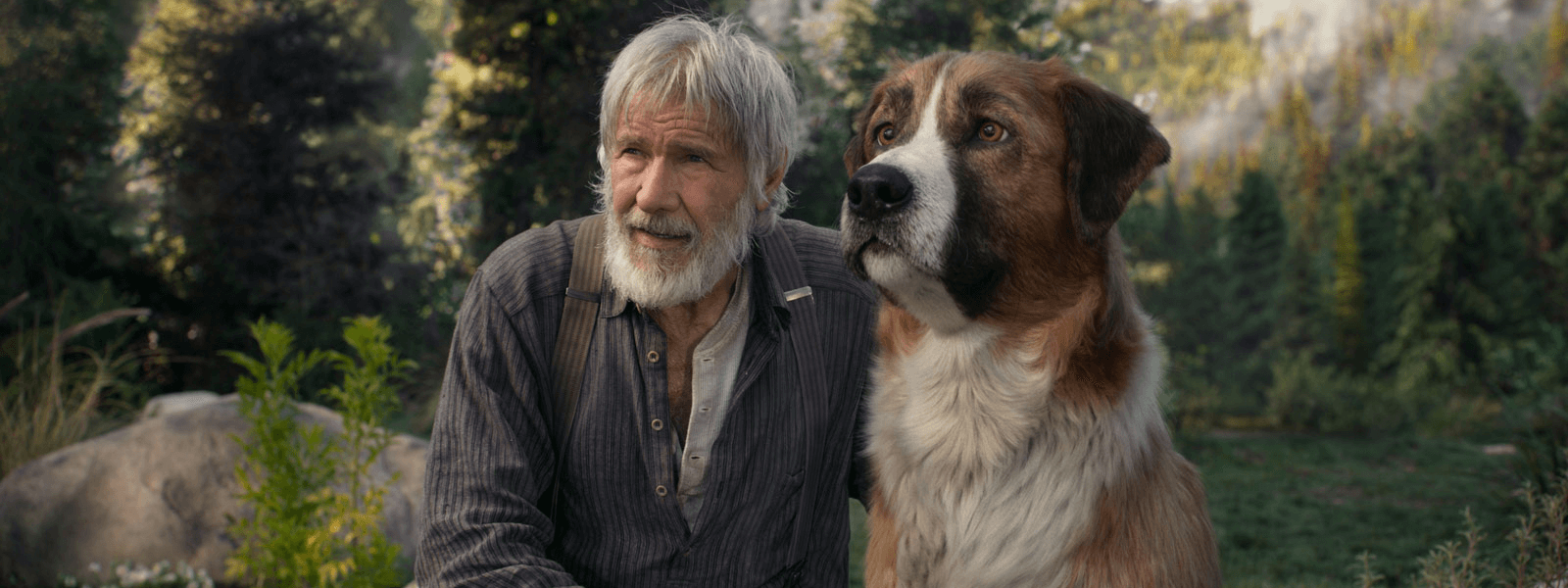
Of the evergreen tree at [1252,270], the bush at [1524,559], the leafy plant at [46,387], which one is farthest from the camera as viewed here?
the evergreen tree at [1252,270]

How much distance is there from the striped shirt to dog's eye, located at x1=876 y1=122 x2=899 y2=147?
498mm

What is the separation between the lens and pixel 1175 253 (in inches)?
649

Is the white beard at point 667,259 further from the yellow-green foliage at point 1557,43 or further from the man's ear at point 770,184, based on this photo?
the yellow-green foliage at point 1557,43

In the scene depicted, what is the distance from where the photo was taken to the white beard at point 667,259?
2557 mm

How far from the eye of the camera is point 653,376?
8.44ft

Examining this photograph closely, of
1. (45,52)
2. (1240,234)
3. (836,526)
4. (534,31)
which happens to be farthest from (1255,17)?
(836,526)

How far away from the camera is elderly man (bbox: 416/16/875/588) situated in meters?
2.45

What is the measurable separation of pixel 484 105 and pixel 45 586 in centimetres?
471

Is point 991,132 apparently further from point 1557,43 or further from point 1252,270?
point 1557,43

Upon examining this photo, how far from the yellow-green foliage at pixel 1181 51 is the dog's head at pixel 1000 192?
2477cm

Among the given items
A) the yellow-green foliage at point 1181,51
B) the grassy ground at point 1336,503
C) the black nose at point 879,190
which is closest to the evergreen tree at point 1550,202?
the grassy ground at point 1336,503

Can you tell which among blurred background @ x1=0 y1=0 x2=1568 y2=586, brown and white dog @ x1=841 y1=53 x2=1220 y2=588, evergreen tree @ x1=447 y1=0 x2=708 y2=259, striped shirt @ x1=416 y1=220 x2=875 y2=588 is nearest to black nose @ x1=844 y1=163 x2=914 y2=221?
brown and white dog @ x1=841 y1=53 x2=1220 y2=588

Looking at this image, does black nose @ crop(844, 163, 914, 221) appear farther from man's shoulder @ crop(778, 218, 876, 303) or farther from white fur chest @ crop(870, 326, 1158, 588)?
man's shoulder @ crop(778, 218, 876, 303)

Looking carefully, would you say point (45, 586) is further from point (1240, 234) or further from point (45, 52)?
point (1240, 234)
